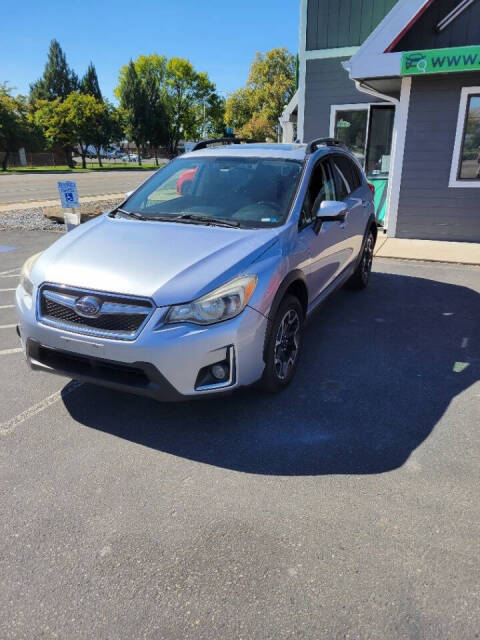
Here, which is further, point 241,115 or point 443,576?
point 241,115

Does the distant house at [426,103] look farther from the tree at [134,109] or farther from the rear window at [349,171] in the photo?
the tree at [134,109]

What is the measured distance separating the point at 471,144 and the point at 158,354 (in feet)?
27.9

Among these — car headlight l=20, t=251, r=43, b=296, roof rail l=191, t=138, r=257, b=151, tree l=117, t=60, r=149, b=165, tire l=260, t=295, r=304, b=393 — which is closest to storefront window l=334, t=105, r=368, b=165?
roof rail l=191, t=138, r=257, b=151

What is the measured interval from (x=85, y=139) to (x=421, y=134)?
55.3 metres

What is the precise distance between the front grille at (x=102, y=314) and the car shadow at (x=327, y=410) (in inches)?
29.9

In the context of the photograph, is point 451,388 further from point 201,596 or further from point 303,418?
point 201,596

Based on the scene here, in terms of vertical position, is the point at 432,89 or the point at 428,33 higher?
the point at 428,33

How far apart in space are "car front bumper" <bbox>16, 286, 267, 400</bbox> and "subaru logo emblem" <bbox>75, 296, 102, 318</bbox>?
137 millimetres

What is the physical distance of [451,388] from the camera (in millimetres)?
3850

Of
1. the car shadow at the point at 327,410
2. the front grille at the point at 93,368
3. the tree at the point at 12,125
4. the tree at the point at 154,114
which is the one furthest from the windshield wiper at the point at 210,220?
the tree at the point at 154,114

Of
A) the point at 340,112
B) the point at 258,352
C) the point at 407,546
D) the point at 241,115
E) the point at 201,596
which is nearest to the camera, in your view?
the point at 201,596

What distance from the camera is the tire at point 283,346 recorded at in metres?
3.34

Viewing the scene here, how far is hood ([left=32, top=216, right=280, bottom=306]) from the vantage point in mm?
2932

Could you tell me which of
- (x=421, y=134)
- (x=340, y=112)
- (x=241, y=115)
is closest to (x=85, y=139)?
(x=241, y=115)
